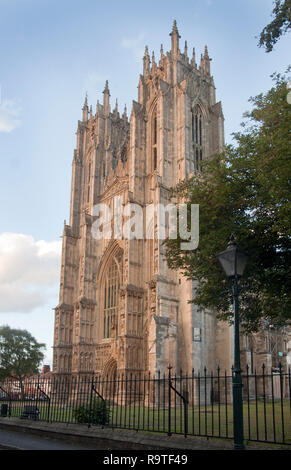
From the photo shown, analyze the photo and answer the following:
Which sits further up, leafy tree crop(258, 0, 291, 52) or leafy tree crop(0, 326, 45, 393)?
leafy tree crop(258, 0, 291, 52)

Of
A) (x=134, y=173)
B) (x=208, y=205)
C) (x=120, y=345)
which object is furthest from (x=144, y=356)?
(x=208, y=205)

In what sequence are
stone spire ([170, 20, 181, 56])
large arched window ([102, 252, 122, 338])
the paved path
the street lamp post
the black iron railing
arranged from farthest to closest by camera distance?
stone spire ([170, 20, 181, 56]), large arched window ([102, 252, 122, 338]), the paved path, the black iron railing, the street lamp post

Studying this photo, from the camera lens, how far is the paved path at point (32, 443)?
376 inches

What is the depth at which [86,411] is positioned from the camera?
1180 centimetres

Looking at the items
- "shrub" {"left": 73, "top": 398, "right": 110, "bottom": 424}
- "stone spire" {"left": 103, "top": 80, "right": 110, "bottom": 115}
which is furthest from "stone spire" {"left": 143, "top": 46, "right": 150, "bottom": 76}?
"shrub" {"left": 73, "top": 398, "right": 110, "bottom": 424}

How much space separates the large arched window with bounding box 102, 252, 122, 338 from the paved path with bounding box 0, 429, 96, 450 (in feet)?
73.8

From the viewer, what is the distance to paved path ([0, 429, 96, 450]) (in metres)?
9.55

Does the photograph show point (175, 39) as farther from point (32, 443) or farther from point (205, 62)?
point (32, 443)

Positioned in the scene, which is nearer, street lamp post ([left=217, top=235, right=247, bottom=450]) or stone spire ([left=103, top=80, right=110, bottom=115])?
street lamp post ([left=217, top=235, right=247, bottom=450])

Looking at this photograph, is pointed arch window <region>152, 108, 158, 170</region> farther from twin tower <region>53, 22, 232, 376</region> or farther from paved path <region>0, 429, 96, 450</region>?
paved path <region>0, 429, 96, 450</region>

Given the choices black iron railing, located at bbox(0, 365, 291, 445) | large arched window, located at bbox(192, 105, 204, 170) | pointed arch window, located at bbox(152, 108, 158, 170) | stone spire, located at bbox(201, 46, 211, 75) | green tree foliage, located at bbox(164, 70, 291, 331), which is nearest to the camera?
black iron railing, located at bbox(0, 365, 291, 445)
